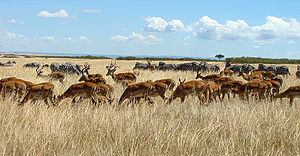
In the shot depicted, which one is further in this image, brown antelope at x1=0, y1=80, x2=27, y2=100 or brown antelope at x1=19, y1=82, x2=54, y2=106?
brown antelope at x1=0, y1=80, x2=27, y2=100

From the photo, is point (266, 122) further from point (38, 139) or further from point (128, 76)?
point (128, 76)

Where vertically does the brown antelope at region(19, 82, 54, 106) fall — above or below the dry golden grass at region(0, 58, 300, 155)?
above

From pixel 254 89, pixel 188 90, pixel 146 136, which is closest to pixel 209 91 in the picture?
pixel 188 90

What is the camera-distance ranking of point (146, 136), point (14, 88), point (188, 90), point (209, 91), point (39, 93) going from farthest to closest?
point (209, 91) → point (188, 90) → point (14, 88) → point (39, 93) → point (146, 136)

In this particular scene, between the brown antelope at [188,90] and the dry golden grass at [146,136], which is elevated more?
the brown antelope at [188,90]

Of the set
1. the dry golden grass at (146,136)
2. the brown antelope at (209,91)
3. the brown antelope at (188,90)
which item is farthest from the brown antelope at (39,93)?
the brown antelope at (209,91)

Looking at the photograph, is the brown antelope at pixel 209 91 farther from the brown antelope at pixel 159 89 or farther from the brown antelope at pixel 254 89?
the brown antelope at pixel 159 89

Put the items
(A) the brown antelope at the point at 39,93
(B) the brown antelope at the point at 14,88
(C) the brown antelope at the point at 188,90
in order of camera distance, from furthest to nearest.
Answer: (C) the brown antelope at the point at 188,90 < (B) the brown antelope at the point at 14,88 < (A) the brown antelope at the point at 39,93

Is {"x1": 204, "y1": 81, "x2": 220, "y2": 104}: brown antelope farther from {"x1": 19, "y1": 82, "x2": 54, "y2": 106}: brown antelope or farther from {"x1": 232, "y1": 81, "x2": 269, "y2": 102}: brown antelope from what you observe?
{"x1": 19, "y1": 82, "x2": 54, "y2": 106}: brown antelope

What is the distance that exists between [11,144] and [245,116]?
184 inches

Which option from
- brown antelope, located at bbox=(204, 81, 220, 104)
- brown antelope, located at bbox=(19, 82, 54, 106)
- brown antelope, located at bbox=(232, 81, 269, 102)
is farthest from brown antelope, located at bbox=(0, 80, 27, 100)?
brown antelope, located at bbox=(232, 81, 269, 102)

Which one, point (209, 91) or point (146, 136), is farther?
point (209, 91)

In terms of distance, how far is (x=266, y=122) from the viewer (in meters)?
5.92

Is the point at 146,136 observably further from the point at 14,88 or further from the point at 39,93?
the point at 14,88
